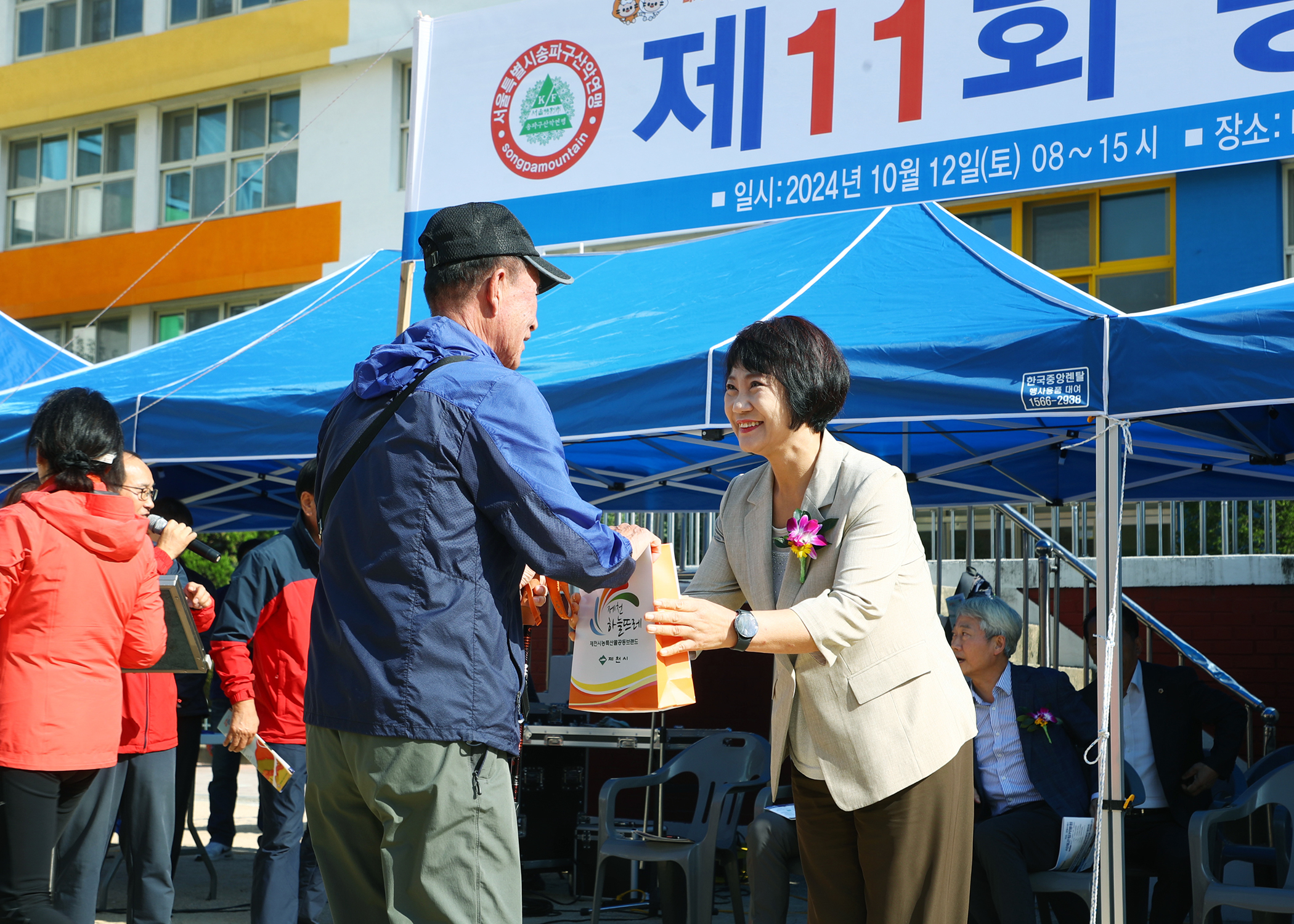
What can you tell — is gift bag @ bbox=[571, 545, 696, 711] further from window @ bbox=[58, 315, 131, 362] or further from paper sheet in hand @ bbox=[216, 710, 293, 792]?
window @ bbox=[58, 315, 131, 362]

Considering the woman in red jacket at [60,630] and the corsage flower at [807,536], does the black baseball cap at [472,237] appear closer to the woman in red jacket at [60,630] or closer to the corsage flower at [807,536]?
the corsage flower at [807,536]

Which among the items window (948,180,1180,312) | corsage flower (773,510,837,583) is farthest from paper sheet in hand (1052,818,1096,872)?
window (948,180,1180,312)

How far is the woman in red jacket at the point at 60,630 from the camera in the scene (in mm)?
→ 3266

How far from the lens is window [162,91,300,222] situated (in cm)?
1731

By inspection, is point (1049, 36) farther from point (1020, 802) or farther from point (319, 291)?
point (319, 291)

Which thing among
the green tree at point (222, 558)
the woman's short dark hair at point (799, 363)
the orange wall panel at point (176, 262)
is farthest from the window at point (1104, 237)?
the woman's short dark hair at point (799, 363)

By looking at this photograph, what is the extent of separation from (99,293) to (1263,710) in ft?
56.0

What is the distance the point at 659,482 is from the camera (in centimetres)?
735

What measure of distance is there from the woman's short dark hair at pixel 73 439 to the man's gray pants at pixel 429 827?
1.76 metres

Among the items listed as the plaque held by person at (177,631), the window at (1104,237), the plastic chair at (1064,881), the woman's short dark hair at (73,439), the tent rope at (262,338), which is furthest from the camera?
the window at (1104,237)

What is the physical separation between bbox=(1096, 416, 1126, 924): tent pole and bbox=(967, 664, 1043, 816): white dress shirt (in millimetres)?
708

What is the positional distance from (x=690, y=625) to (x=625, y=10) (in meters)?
2.88

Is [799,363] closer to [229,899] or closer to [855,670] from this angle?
[855,670]

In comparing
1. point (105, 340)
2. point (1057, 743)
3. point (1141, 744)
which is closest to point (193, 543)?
point (1057, 743)
